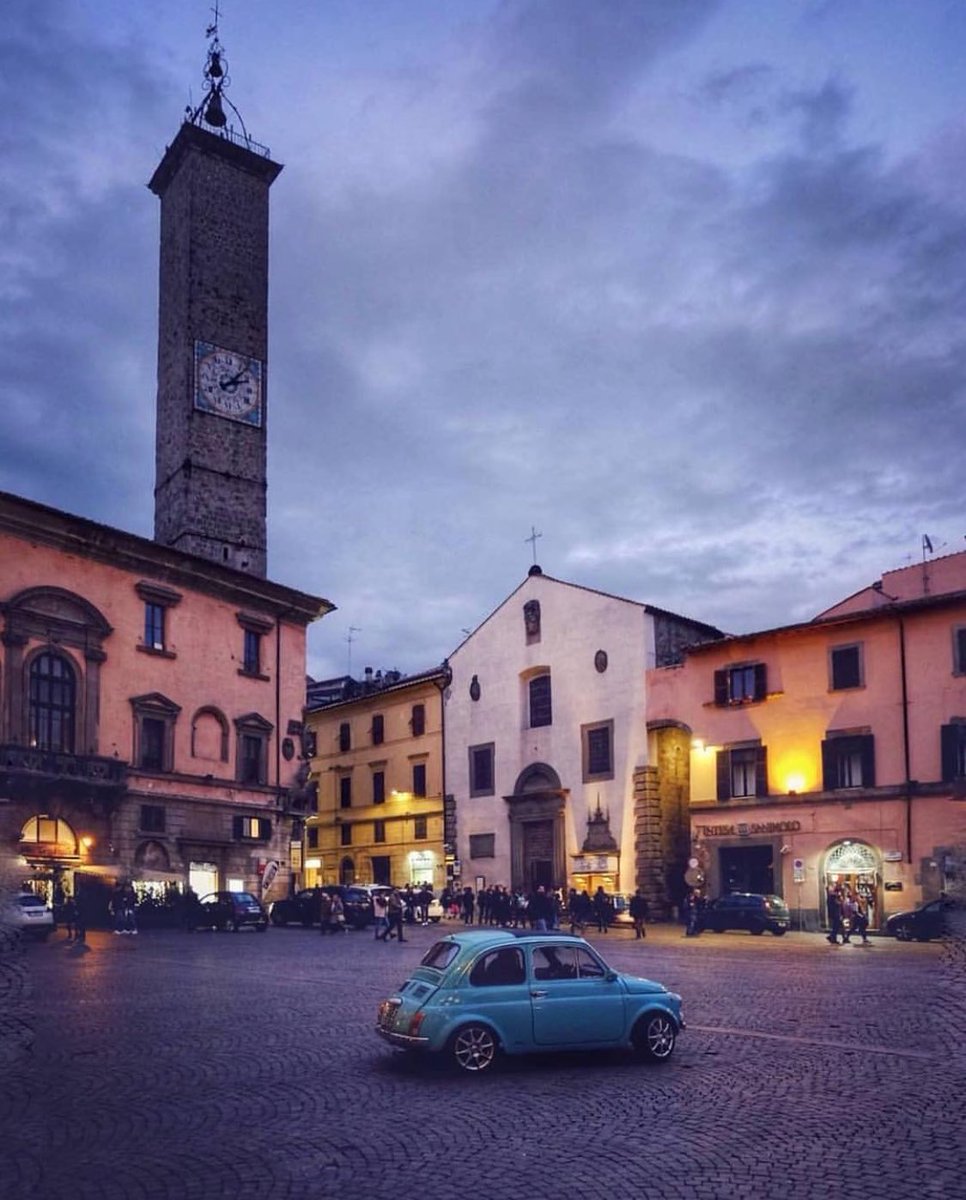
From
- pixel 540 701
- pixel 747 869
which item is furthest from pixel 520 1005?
pixel 540 701

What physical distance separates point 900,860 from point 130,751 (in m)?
25.8

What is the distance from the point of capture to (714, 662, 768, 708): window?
44625 millimetres

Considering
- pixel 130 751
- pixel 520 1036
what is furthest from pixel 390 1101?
pixel 130 751

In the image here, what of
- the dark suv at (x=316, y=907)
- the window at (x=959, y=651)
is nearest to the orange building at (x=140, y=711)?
the dark suv at (x=316, y=907)

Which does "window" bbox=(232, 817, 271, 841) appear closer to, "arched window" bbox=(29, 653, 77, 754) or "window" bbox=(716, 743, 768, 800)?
"arched window" bbox=(29, 653, 77, 754)

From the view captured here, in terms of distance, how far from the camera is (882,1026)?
1636 centimetres

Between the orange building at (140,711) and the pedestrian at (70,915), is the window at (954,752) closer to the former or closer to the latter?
the orange building at (140,711)

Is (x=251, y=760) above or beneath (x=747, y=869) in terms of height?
above

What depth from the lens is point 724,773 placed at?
148 ft

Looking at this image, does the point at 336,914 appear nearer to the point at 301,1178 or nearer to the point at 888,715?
the point at 888,715

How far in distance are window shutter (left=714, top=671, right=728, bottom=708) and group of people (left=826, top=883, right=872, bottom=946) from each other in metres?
8.17

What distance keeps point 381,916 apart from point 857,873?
51.8 ft

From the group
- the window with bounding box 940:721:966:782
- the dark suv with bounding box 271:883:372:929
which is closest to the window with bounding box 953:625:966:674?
the window with bounding box 940:721:966:782

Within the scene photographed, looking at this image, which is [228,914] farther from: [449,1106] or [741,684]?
[449,1106]
